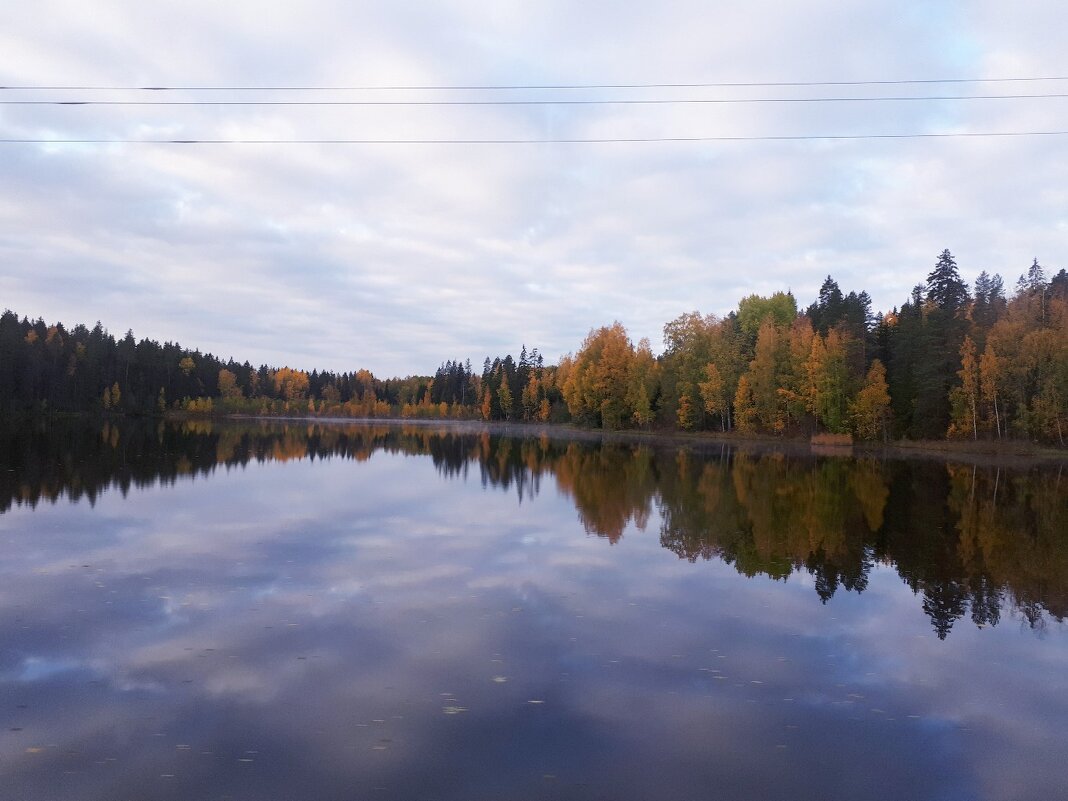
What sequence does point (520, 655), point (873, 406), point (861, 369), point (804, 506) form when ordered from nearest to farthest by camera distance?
1. point (520, 655)
2. point (804, 506)
3. point (873, 406)
4. point (861, 369)

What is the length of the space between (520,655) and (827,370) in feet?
226

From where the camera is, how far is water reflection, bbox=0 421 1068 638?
15.8 meters

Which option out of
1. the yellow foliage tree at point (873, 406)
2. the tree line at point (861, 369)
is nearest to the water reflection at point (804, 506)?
the tree line at point (861, 369)

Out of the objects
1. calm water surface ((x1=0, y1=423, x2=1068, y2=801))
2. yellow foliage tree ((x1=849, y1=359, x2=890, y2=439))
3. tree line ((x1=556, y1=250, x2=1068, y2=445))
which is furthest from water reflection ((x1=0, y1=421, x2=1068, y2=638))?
yellow foliage tree ((x1=849, y1=359, x2=890, y2=439))

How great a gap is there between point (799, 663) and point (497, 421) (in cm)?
14488

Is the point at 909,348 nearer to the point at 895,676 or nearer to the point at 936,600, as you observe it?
Answer: the point at 936,600

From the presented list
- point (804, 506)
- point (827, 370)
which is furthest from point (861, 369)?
point (804, 506)

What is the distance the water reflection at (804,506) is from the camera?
51.8 feet

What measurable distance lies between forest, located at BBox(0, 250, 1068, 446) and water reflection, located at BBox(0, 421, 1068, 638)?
17.9m

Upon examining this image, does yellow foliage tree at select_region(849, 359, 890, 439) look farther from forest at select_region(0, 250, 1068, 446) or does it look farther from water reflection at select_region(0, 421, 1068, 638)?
water reflection at select_region(0, 421, 1068, 638)

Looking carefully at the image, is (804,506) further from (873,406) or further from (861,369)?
(861,369)

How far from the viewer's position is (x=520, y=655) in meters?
10.1

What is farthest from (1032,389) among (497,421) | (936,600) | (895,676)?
(497,421)

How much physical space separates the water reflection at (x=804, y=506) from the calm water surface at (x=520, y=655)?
20cm
